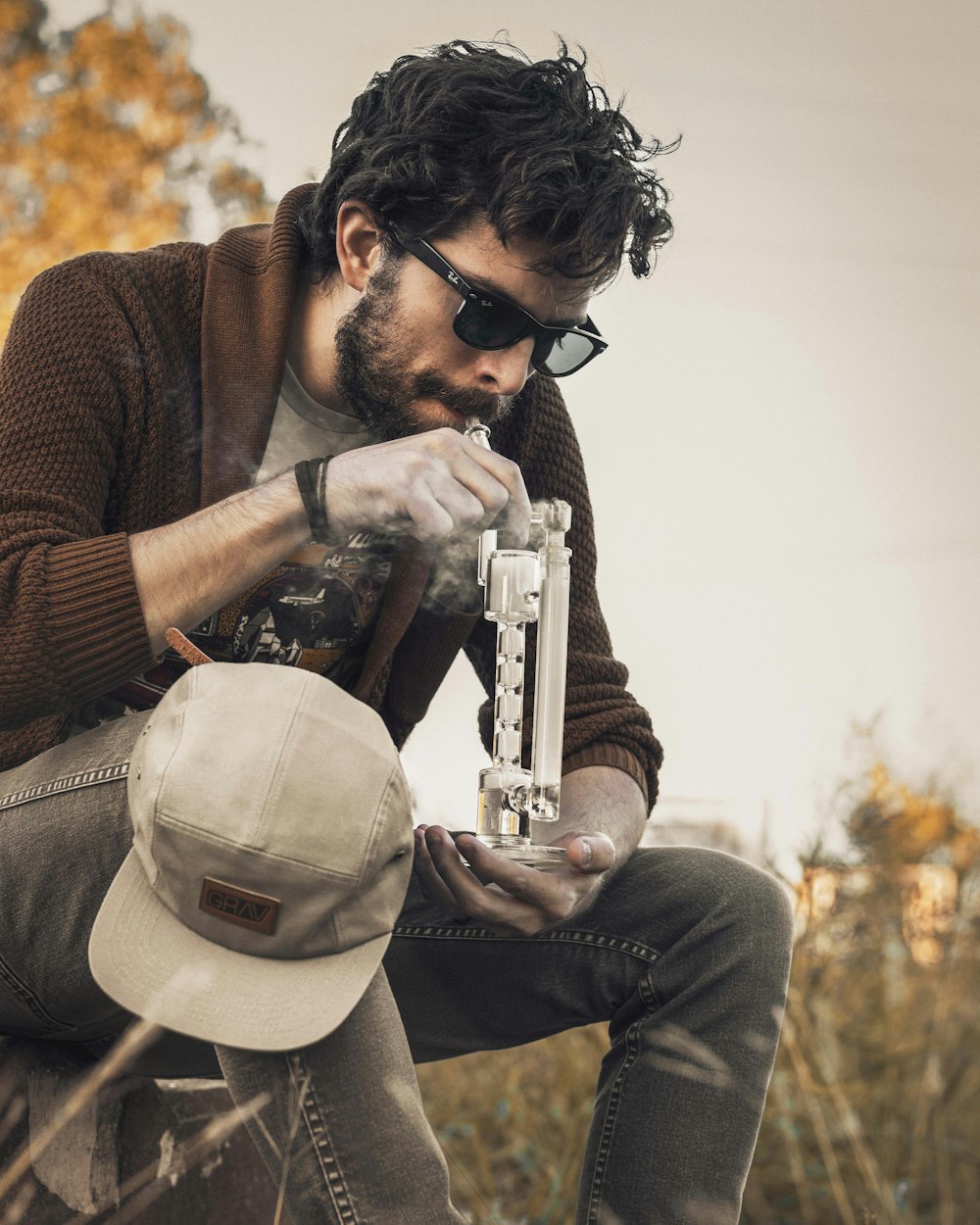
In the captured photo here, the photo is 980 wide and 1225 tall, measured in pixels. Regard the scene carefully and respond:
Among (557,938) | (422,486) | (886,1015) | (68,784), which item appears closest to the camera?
(68,784)

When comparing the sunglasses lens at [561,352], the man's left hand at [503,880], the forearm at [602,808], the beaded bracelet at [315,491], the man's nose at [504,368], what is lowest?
the forearm at [602,808]

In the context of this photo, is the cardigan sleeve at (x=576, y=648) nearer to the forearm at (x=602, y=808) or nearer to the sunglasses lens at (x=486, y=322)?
the forearm at (x=602, y=808)

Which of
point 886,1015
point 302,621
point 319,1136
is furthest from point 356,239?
point 886,1015

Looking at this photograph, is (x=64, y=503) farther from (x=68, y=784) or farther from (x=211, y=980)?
(x=211, y=980)

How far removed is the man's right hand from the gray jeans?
0.39m

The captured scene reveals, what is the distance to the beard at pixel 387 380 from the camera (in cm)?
224

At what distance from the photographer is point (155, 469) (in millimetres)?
2021

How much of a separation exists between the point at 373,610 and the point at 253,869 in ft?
3.65

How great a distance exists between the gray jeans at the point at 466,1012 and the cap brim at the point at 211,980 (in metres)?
0.05

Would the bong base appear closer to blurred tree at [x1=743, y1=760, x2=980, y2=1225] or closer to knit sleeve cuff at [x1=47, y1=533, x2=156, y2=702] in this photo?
knit sleeve cuff at [x1=47, y1=533, x2=156, y2=702]

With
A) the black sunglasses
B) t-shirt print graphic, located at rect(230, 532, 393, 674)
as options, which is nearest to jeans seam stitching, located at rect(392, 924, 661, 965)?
t-shirt print graphic, located at rect(230, 532, 393, 674)

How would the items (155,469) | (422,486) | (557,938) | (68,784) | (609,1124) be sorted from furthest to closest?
(155,469), (557,938), (609,1124), (422,486), (68,784)

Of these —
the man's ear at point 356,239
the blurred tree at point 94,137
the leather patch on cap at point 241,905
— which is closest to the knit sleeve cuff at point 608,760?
the man's ear at point 356,239

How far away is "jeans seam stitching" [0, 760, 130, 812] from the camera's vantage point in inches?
53.3
